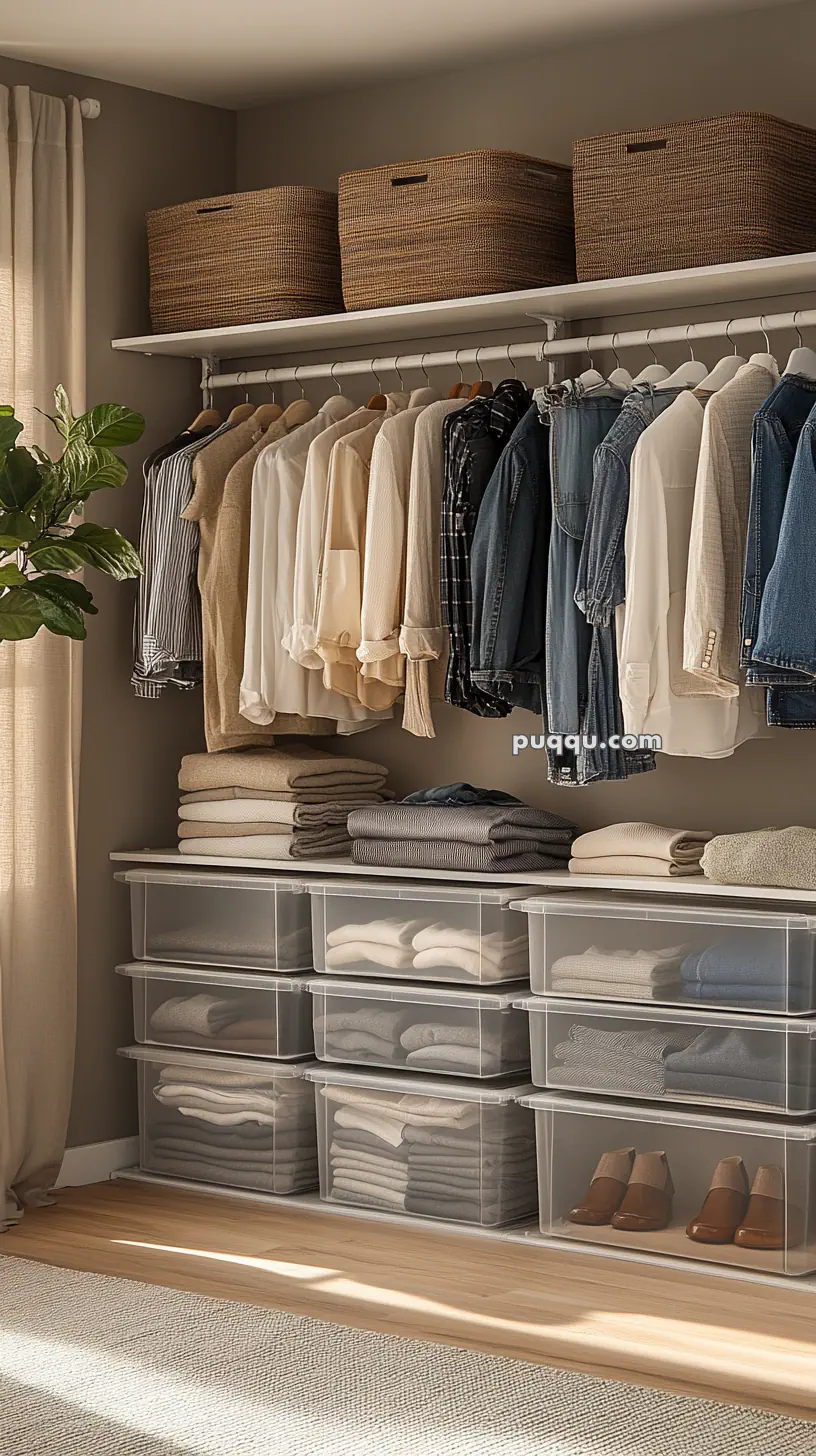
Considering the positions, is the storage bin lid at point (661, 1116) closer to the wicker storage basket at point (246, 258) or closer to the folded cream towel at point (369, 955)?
the folded cream towel at point (369, 955)

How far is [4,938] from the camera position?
4.17m

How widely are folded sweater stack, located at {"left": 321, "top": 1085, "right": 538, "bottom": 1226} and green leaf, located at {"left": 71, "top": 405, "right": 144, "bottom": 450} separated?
5.11 feet

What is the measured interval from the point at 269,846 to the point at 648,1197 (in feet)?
4.10

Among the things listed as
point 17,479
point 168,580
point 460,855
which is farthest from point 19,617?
point 460,855

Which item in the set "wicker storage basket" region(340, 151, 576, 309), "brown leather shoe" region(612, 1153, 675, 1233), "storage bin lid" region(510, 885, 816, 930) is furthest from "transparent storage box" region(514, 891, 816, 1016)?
"wicker storage basket" region(340, 151, 576, 309)

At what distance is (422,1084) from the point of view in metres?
3.98

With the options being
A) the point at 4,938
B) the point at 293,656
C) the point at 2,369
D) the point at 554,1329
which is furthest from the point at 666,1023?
the point at 2,369

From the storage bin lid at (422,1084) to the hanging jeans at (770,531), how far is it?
3.32ft

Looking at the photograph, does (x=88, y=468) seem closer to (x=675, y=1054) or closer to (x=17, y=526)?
(x=17, y=526)

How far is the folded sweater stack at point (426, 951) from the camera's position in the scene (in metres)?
3.94

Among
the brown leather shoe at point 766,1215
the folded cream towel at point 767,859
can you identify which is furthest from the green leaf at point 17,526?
the brown leather shoe at point 766,1215

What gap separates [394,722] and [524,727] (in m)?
0.42

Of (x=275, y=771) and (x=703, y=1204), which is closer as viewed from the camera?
(x=703, y=1204)

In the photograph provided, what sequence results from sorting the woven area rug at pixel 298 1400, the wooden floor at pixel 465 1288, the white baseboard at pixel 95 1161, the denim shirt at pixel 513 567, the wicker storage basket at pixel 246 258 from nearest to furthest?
the woven area rug at pixel 298 1400
the wooden floor at pixel 465 1288
the denim shirt at pixel 513 567
the wicker storage basket at pixel 246 258
the white baseboard at pixel 95 1161
